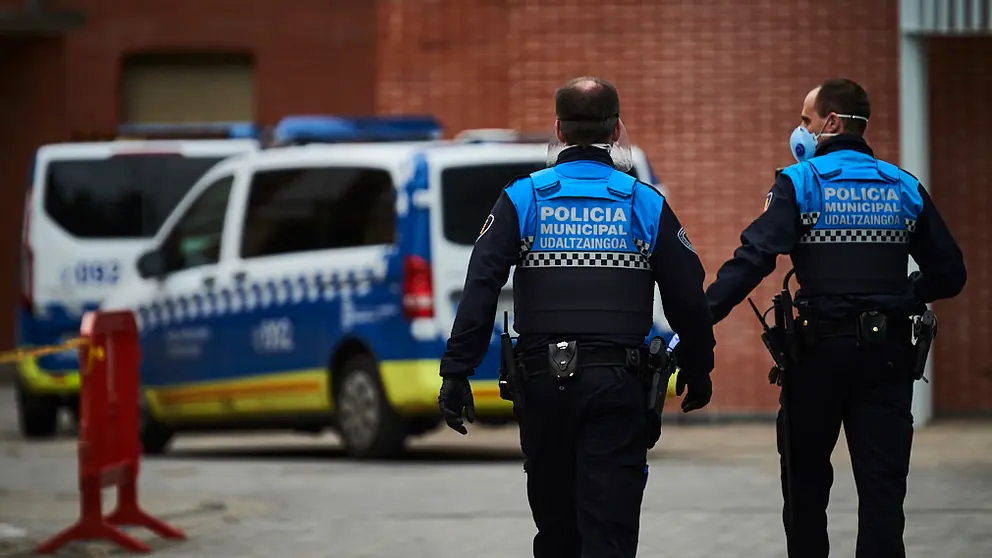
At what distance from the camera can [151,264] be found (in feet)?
47.2

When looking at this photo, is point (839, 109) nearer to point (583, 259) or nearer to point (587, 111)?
point (587, 111)

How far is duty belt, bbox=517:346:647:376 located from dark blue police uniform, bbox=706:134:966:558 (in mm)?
774

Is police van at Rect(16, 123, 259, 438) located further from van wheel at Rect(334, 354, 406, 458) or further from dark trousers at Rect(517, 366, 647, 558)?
dark trousers at Rect(517, 366, 647, 558)

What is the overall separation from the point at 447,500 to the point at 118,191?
6.72 m

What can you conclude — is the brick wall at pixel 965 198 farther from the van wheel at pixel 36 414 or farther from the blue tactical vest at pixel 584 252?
the blue tactical vest at pixel 584 252

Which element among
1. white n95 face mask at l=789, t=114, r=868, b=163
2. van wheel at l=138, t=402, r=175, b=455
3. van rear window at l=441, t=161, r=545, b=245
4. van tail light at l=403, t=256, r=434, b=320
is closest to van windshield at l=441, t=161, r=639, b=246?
van rear window at l=441, t=161, r=545, b=245

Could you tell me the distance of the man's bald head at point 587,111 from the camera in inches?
238

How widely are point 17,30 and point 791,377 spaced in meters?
20.2

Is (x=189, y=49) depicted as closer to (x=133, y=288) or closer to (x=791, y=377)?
(x=133, y=288)

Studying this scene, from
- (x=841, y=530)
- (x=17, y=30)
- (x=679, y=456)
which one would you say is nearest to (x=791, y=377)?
(x=841, y=530)

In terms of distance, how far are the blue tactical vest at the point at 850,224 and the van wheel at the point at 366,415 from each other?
6505mm

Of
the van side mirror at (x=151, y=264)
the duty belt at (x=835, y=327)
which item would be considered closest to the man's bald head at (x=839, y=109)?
the duty belt at (x=835, y=327)

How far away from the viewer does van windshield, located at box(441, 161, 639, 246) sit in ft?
42.3

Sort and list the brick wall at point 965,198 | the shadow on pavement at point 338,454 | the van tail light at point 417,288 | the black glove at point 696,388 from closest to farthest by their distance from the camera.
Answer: the black glove at point 696,388, the van tail light at point 417,288, the shadow on pavement at point 338,454, the brick wall at point 965,198
